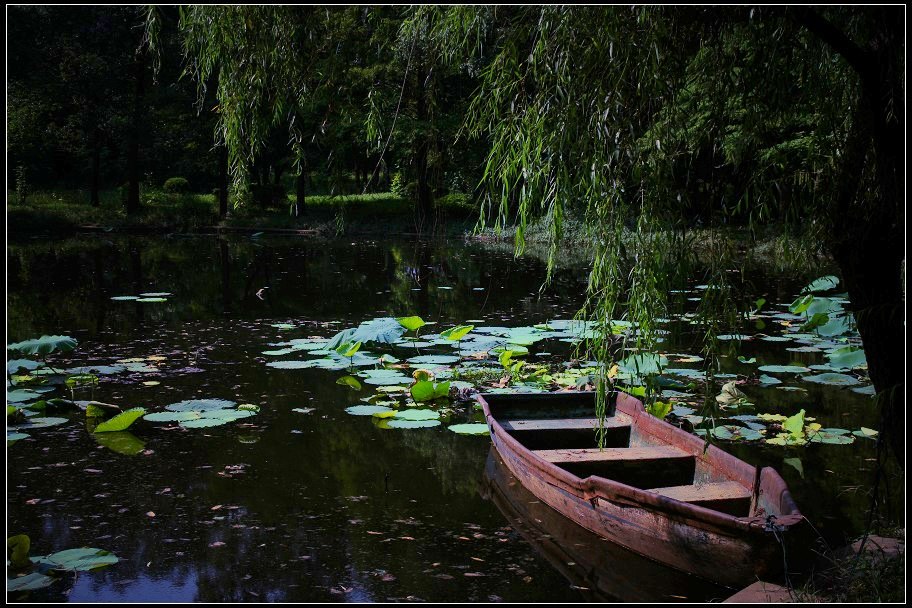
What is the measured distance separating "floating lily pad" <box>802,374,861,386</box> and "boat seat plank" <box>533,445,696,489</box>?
2973 millimetres

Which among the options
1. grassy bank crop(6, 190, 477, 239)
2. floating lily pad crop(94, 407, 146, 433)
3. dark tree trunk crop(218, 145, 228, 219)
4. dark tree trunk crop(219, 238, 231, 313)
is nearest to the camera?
floating lily pad crop(94, 407, 146, 433)

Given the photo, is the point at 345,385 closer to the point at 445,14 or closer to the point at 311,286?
the point at 445,14

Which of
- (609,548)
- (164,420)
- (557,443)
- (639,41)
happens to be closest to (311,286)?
(164,420)

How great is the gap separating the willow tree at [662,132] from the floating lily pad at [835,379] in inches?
165

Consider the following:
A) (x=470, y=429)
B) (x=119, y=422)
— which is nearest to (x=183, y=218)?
(x=119, y=422)

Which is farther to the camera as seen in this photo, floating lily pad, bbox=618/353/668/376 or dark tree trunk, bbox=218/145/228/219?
dark tree trunk, bbox=218/145/228/219

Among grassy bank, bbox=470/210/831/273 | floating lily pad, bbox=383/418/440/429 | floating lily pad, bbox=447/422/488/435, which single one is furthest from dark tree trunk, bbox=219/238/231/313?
floating lily pad, bbox=447/422/488/435

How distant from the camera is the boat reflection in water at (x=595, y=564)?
3.78 metres

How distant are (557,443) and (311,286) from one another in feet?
30.1

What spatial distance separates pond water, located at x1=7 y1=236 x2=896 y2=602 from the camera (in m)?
3.89

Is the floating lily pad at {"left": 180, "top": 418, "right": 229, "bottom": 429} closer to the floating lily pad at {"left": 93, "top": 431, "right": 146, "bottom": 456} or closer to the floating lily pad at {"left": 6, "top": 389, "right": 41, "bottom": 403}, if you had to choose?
the floating lily pad at {"left": 93, "top": 431, "right": 146, "bottom": 456}

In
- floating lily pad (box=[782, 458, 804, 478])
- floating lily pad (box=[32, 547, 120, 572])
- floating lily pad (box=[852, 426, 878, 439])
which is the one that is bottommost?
floating lily pad (box=[32, 547, 120, 572])

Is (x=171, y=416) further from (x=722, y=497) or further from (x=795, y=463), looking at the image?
(x=795, y=463)

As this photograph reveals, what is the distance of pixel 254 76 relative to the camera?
10.9ft
